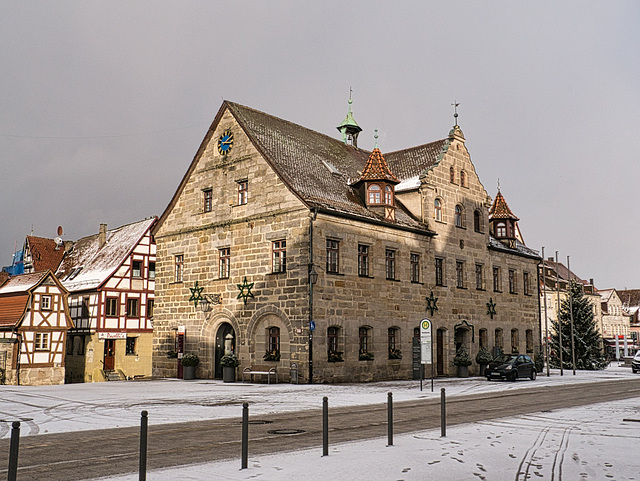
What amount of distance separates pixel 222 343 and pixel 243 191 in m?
7.57

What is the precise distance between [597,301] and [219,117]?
7201cm

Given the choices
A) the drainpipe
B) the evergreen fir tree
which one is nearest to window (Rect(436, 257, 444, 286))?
the drainpipe

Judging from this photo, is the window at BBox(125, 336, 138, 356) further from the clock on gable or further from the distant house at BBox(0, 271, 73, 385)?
the clock on gable

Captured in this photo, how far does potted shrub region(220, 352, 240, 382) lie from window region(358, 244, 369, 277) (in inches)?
277

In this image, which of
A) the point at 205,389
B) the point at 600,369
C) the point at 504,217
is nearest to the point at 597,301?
the point at 600,369

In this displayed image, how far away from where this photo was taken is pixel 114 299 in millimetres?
43188

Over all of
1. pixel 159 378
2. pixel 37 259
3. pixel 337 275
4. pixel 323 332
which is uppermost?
pixel 37 259

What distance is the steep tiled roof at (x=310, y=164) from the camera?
99.8ft

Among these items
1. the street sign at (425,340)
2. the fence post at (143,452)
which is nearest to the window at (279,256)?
the street sign at (425,340)

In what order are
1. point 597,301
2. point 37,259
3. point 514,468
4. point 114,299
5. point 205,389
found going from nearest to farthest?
point 514,468 < point 205,389 < point 114,299 < point 37,259 < point 597,301

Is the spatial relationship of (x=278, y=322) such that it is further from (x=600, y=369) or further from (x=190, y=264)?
(x=600, y=369)

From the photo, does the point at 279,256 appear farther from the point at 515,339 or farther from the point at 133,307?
the point at 515,339

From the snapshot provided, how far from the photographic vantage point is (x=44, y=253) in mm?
52500

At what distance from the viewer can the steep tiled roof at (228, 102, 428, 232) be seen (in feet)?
99.8
